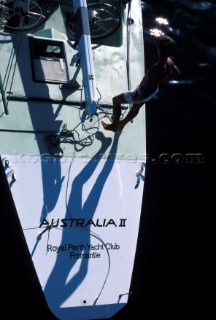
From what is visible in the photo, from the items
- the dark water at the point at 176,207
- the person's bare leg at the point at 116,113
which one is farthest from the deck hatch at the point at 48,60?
the dark water at the point at 176,207

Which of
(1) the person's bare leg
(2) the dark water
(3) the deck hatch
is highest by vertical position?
(3) the deck hatch

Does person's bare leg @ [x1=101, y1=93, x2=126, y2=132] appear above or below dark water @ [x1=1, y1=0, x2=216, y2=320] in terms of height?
above

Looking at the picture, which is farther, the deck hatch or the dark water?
the deck hatch

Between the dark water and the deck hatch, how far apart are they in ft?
5.74

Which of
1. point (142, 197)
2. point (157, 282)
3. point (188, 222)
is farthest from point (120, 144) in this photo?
point (157, 282)

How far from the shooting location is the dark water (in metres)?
6.66

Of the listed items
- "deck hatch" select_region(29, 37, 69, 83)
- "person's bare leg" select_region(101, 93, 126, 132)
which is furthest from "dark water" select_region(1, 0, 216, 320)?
"deck hatch" select_region(29, 37, 69, 83)

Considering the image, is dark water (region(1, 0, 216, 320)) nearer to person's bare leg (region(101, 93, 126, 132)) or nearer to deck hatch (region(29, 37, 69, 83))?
person's bare leg (region(101, 93, 126, 132))

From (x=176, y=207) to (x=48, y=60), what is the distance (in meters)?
3.01

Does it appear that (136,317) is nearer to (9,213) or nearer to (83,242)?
(83,242)

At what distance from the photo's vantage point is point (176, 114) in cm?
888

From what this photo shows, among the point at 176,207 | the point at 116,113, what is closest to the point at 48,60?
the point at 116,113

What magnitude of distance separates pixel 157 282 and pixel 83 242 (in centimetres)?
115

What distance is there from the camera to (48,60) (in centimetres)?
788
